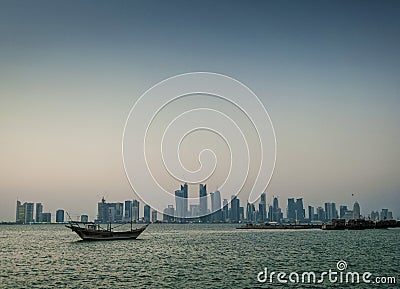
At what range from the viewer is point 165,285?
37.6 m

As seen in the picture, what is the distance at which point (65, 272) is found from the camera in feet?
151

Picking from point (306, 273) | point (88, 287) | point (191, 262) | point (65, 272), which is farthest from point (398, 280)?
point (65, 272)

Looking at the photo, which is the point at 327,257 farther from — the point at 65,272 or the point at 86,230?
the point at 86,230

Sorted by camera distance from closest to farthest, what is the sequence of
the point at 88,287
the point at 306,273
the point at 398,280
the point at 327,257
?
the point at 88,287
the point at 398,280
the point at 306,273
the point at 327,257

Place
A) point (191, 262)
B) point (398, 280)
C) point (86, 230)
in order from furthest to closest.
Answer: point (86, 230) < point (191, 262) < point (398, 280)

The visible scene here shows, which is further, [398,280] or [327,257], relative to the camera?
[327,257]

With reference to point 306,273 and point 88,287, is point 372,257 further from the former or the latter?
point 88,287

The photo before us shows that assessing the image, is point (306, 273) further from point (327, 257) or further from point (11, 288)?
point (11, 288)

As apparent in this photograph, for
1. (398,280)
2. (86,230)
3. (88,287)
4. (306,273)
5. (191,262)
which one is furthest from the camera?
(86,230)

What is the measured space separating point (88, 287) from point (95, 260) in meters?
21.0

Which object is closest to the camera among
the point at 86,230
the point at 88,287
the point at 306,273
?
the point at 88,287

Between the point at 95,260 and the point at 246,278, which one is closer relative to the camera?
the point at 246,278

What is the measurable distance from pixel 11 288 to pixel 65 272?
920 cm

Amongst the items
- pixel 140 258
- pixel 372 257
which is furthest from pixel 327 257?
pixel 140 258
